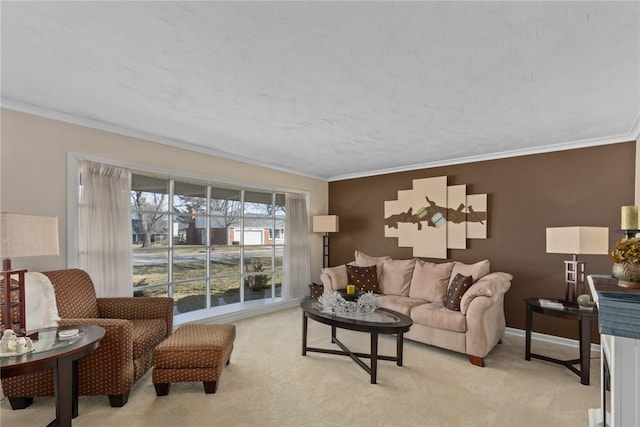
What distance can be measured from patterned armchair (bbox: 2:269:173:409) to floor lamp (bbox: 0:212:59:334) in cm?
38

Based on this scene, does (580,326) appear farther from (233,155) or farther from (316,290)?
(233,155)

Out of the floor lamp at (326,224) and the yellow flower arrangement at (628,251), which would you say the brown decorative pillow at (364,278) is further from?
the yellow flower arrangement at (628,251)

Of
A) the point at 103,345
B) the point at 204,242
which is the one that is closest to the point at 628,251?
the point at 103,345

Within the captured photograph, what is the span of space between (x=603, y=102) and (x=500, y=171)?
1833mm

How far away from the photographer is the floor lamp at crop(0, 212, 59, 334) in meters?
2.05

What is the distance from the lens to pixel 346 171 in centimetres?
598

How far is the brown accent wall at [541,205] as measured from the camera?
379cm

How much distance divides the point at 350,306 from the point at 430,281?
1.67 meters

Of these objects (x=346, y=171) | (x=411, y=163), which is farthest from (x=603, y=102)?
(x=346, y=171)

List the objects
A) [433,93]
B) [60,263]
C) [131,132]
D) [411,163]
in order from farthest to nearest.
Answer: [411,163] → [131,132] → [60,263] → [433,93]

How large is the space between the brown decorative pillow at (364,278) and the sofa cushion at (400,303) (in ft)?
1.51

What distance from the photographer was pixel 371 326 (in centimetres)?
299

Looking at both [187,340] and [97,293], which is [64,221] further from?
[187,340]

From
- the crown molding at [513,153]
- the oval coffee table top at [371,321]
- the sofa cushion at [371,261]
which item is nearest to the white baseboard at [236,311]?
the sofa cushion at [371,261]
